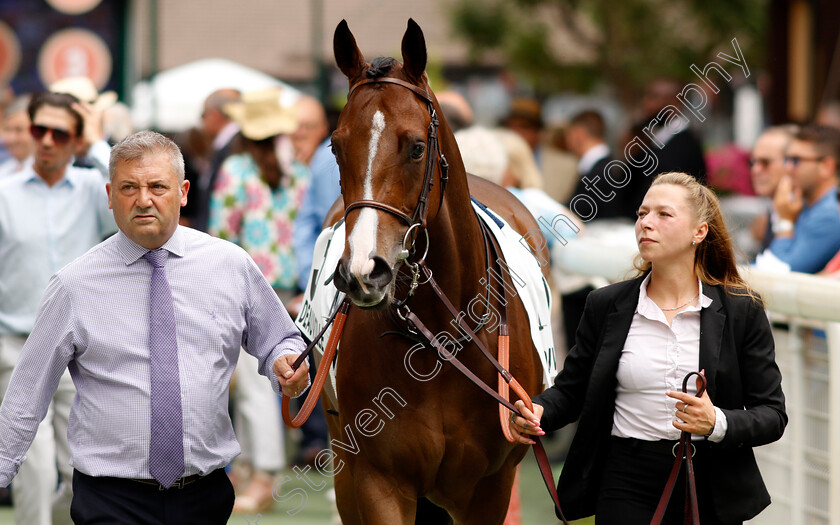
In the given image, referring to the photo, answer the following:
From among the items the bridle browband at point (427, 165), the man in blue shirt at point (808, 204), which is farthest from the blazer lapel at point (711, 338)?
the man in blue shirt at point (808, 204)

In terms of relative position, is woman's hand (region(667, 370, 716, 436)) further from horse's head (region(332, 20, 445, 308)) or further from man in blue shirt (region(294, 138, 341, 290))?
man in blue shirt (region(294, 138, 341, 290))

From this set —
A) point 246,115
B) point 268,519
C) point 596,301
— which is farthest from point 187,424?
point 246,115

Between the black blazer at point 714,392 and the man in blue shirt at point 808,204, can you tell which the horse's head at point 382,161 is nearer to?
the black blazer at point 714,392

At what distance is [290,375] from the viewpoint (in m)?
3.50

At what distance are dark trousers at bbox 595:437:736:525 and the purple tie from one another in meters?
1.37

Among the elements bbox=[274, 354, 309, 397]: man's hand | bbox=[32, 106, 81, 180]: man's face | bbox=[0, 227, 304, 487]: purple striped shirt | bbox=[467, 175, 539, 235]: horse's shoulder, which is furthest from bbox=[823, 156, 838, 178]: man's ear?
bbox=[32, 106, 81, 180]: man's face

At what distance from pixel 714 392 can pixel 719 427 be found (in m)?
0.18

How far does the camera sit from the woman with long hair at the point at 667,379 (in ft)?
10.8

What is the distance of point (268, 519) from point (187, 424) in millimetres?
3504

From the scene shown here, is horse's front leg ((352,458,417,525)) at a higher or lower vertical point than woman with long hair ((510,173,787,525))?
lower

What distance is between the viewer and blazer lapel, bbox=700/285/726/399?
3.29 m

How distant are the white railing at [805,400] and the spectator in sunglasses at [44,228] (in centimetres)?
291

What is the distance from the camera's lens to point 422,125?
3.42 meters

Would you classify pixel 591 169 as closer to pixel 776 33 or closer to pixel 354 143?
pixel 354 143
